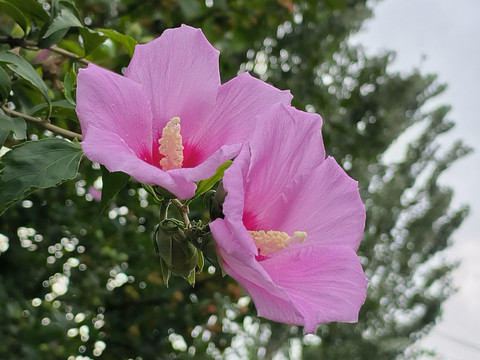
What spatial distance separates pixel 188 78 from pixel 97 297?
4.69 ft

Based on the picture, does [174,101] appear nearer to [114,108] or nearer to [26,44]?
[114,108]

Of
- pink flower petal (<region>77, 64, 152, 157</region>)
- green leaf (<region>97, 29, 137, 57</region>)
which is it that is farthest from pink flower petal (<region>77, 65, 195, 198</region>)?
green leaf (<region>97, 29, 137, 57</region>)

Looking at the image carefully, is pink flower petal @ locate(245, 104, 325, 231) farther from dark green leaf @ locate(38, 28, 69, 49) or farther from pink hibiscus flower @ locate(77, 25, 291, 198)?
dark green leaf @ locate(38, 28, 69, 49)

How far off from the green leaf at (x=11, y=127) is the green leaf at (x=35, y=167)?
0.03 meters

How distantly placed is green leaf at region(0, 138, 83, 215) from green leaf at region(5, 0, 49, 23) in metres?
0.23

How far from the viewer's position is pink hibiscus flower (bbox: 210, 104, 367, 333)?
12.6 inches

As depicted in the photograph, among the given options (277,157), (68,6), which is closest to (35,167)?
(277,157)

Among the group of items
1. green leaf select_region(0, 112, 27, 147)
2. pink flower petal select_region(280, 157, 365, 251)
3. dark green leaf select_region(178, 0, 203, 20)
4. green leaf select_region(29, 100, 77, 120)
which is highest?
pink flower petal select_region(280, 157, 365, 251)

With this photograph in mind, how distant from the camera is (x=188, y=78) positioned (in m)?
0.42

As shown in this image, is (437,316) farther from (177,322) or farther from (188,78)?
(188,78)

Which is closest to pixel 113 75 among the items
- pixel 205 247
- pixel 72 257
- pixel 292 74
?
pixel 205 247

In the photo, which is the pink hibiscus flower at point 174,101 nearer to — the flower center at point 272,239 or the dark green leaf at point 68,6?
the flower center at point 272,239

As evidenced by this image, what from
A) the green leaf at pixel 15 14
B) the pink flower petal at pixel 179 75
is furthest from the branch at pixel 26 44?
the pink flower petal at pixel 179 75

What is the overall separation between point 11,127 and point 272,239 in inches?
9.8
